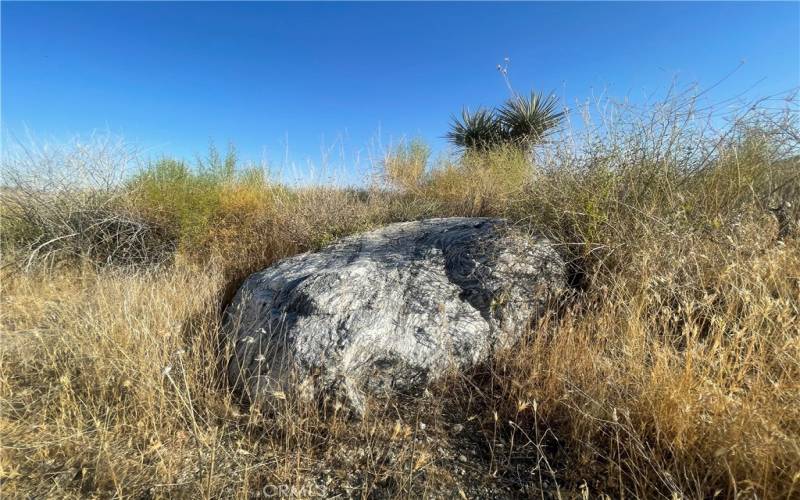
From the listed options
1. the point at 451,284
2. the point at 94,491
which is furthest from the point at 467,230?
Answer: the point at 94,491

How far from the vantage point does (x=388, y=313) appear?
6.13 feet

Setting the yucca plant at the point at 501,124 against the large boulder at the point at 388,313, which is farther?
the yucca plant at the point at 501,124

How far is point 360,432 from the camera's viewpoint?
1483 millimetres

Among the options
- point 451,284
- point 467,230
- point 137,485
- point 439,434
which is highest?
point 467,230

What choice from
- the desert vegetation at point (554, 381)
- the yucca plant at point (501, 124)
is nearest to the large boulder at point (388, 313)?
the desert vegetation at point (554, 381)

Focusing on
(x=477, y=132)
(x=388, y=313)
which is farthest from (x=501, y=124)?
(x=388, y=313)

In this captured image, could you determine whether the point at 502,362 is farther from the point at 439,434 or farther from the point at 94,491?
the point at 94,491

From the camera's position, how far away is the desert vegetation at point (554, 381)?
1143mm

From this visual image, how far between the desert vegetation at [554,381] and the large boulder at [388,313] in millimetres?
134

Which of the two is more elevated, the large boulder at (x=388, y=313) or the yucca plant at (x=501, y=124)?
the yucca plant at (x=501, y=124)

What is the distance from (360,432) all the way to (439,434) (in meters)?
0.36

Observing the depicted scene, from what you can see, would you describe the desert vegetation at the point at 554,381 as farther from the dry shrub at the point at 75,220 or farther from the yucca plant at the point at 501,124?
the yucca plant at the point at 501,124

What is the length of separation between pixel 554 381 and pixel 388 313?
900 millimetres

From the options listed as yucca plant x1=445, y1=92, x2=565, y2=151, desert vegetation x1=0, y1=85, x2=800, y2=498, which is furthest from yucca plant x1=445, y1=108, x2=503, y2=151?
desert vegetation x1=0, y1=85, x2=800, y2=498
